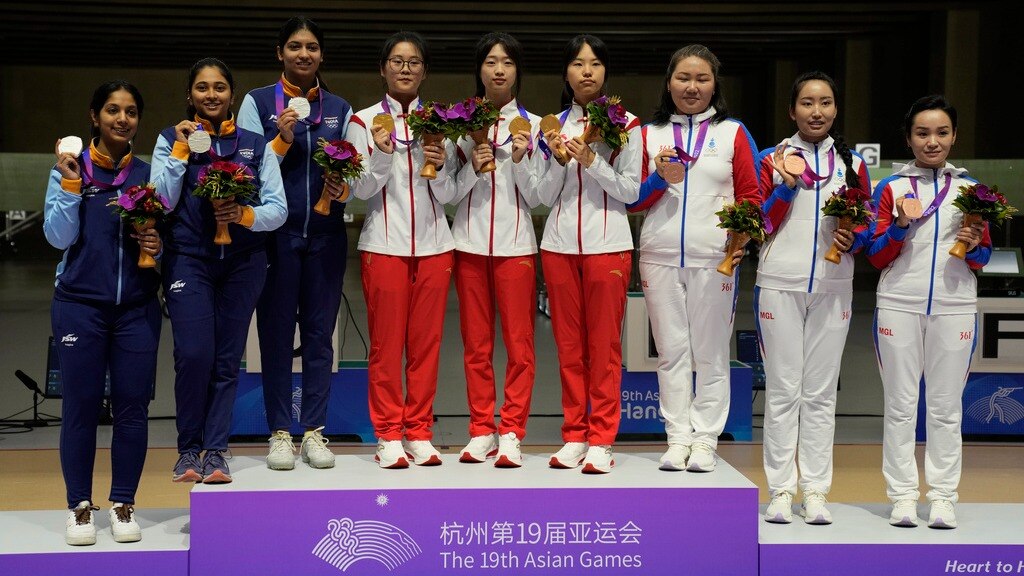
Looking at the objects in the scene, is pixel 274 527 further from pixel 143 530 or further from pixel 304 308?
pixel 304 308

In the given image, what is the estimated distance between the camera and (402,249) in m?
4.25

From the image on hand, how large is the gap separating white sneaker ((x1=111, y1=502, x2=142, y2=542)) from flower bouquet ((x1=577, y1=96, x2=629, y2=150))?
7.44ft

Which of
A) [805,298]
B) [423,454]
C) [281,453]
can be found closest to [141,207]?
[281,453]

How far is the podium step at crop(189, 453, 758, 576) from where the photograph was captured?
3916 millimetres

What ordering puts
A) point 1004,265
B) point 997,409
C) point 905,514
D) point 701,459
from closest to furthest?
1. point 905,514
2. point 701,459
3. point 997,409
4. point 1004,265

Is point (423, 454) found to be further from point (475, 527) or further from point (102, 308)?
point (102, 308)

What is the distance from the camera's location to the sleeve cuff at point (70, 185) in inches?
146

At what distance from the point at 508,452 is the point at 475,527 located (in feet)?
1.44

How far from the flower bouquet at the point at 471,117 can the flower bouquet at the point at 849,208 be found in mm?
1354

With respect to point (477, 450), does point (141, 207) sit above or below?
above

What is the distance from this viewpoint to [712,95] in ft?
14.4

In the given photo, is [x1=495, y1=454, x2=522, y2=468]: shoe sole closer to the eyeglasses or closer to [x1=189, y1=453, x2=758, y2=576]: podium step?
[x1=189, y1=453, x2=758, y2=576]: podium step

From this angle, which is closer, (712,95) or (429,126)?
(429,126)

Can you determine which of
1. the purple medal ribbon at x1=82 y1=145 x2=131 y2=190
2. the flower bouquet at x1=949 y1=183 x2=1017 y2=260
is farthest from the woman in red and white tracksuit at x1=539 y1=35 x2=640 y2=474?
the purple medal ribbon at x1=82 y1=145 x2=131 y2=190
